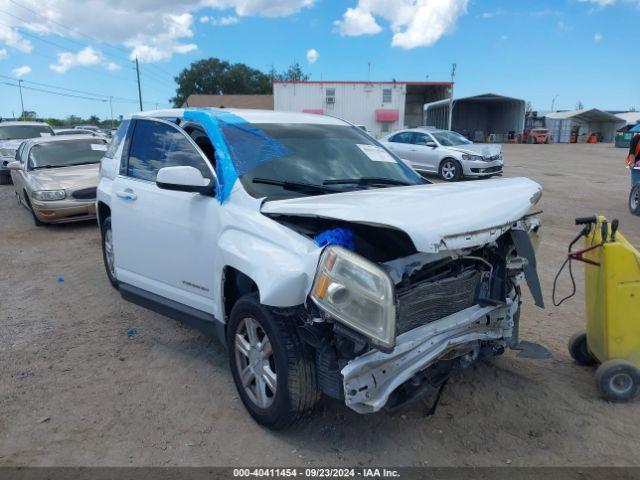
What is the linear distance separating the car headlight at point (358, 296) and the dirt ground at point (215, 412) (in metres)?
0.89

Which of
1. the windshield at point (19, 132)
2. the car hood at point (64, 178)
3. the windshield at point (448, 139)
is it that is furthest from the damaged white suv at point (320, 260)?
the windshield at point (19, 132)

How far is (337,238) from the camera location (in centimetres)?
266

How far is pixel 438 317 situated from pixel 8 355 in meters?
3.49

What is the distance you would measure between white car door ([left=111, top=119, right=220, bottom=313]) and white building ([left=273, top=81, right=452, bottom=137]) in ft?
117

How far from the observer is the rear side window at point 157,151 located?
3861 mm

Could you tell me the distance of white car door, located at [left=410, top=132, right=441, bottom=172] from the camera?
53.4ft

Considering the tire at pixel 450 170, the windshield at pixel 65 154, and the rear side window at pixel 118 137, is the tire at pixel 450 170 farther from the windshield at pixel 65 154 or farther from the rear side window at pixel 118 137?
the rear side window at pixel 118 137

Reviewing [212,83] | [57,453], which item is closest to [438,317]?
[57,453]

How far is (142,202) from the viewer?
4.11 m

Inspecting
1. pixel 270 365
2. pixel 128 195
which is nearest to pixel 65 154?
pixel 128 195

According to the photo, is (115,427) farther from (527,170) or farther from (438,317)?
(527,170)

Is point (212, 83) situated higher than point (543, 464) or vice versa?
point (212, 83)

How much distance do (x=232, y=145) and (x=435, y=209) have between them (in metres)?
1.57

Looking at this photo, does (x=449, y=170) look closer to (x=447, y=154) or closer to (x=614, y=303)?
(x=447, y=154)
